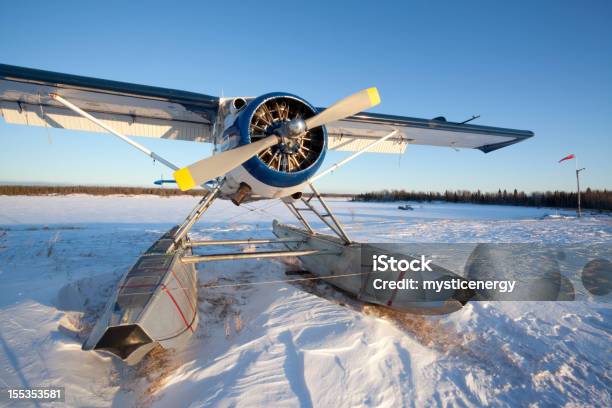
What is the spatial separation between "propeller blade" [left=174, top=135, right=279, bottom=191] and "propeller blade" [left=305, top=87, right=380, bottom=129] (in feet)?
2.21

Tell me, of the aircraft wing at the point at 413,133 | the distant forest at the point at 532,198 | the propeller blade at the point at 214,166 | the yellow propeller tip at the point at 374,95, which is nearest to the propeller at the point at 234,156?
the propeller blade at the point at 214,166

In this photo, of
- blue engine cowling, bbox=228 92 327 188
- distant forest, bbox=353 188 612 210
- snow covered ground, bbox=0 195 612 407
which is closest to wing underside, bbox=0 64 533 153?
blue engine cowling, bbox=228 92 327 188

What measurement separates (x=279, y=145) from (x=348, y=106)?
1.00 meters

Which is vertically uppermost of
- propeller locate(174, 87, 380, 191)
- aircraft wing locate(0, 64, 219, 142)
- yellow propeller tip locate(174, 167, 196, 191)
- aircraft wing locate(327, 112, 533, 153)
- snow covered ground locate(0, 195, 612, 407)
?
aircraft wing locate(0, 64, 219, 142)

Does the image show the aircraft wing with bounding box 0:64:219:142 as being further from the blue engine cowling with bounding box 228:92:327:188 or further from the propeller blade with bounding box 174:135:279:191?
the propeller blade with bounding box 174:135:279:191

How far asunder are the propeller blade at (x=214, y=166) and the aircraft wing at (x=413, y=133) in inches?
113

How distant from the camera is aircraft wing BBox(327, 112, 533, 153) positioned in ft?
18.5

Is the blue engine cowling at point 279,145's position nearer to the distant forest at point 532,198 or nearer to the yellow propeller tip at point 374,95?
the yellow propeller tip at point 374,95

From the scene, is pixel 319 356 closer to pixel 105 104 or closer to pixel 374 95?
pixel 374 95

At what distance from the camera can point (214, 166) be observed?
300cm

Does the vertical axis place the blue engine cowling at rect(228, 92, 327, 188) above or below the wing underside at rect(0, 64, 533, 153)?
below

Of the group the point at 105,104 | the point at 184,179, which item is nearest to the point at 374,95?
the point at 184,179

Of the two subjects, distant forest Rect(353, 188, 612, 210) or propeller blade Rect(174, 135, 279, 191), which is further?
distant forest Rect(353, 188, 612, 210)

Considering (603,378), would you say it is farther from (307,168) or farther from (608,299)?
(307,168)
